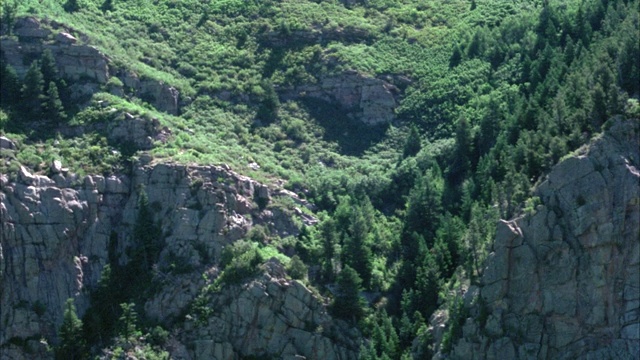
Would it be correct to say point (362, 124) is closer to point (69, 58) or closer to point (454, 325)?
point (69, 58)

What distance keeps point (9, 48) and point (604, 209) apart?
149 ft

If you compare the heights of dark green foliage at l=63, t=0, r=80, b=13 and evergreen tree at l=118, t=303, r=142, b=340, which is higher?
dark green foliage at l=63, t=0, r=80, b=13

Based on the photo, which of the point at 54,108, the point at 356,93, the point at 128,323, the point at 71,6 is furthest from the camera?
the point at 71,6

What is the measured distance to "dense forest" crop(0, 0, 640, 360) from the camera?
81.2m

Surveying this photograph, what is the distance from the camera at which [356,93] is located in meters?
104

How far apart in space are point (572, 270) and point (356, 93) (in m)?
33.3

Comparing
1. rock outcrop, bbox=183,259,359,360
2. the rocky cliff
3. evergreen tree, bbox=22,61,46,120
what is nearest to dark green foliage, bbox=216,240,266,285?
rock outcrop, bbox=183,259,359,360

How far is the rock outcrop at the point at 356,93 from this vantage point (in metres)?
103

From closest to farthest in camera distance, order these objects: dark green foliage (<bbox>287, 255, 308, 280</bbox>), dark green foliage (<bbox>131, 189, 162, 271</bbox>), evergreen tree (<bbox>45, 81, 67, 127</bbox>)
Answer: dark green foliage (<bbox>287, 255, 308, 280</bbox>) → dark green foliage (<bbox>131, 189, 162, 271</bbox>) → evergreen tree (<bbox>45, 81, 67, 127</bbox>)

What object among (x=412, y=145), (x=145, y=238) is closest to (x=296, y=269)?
(x=145, y=238)

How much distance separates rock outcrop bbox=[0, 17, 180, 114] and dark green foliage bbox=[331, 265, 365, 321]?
2349cm

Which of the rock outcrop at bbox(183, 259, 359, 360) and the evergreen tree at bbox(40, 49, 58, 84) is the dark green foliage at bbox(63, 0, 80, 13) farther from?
the rock outcrop at bbox(183, 259, 359, 360)

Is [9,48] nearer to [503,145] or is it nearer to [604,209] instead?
[503,145]

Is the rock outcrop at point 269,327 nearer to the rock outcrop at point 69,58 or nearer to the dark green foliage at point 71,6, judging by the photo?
the rock outcrop at point 69,58
